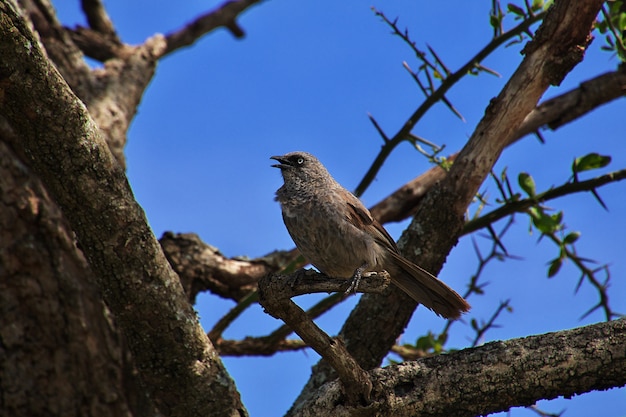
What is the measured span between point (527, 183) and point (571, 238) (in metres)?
0.56

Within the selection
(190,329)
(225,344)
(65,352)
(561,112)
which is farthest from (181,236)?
(561,112)

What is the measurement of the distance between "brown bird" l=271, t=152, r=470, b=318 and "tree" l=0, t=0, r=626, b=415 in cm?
26

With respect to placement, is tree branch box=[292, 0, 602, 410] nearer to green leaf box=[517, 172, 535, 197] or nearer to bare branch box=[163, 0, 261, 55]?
green leaf box=[517, 172, 535, 197]

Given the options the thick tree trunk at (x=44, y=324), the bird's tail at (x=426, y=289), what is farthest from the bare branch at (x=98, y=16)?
the thick tree trunk at (x=44, y=324)

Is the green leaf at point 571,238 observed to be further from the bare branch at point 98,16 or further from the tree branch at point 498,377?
the bare branch at point 98,16

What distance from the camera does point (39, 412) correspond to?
2990 mm

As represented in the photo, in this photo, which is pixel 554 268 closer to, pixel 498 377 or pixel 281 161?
pixel 498 377

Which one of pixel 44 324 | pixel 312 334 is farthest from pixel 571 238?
pixel 44 324

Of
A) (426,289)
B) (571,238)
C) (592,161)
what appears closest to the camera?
(426,289)

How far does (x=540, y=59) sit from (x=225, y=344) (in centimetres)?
348

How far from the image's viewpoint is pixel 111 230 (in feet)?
12.6

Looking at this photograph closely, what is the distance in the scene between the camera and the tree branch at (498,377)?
3750mm

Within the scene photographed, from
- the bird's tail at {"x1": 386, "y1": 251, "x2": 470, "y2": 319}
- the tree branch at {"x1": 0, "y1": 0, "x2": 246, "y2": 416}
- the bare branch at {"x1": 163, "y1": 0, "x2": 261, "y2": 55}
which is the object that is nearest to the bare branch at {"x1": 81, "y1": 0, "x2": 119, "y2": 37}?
the bare branch at {"x1": 163, "y1": 0, "x2": 261, "y2": 55}

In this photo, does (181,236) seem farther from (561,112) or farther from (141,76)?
(561,112)
